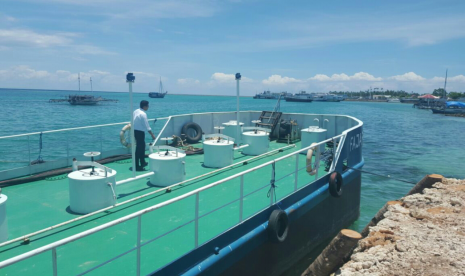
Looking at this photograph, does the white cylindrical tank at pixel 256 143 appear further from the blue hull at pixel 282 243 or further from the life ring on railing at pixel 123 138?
the life ring on railing at pixel 123 138

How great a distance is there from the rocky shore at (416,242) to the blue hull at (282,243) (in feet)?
3.98

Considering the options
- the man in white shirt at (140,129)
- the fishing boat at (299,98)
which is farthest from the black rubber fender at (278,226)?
the fishing boat at (299,98)

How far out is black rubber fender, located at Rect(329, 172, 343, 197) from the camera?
788 cm

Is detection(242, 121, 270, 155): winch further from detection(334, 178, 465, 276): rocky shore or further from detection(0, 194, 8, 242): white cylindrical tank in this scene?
detection(0, 194, 8, 242): white cylindrical tank

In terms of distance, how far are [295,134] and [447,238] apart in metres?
7.64

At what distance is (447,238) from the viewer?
595cm

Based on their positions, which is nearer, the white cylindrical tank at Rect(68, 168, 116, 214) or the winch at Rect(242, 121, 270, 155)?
the white cylindrical tank at Rect(68, 168, 116, 214)

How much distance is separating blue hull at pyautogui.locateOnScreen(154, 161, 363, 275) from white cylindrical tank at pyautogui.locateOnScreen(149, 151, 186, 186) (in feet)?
7.90

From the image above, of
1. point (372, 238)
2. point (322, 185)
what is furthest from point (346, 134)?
point (372, 238)

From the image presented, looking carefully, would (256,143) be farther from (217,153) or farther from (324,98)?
Result: (324,98)

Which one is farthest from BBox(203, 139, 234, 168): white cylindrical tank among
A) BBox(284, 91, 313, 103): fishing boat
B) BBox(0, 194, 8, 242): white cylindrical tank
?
BBox(284, 91, 313, 103): fishing boat

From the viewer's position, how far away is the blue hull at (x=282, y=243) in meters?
4.62

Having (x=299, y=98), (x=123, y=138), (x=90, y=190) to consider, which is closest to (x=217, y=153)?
(x=123, y=138)

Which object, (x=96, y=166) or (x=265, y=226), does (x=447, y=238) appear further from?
(x=96, y=166)
